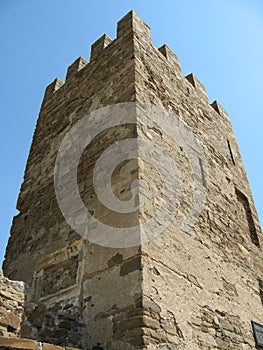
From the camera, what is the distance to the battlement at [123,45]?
6.04 meters

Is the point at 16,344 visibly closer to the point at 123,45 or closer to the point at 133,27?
the point at 123,45

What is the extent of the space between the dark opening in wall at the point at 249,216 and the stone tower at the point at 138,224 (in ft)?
0.11

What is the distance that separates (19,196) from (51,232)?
1.52 meters

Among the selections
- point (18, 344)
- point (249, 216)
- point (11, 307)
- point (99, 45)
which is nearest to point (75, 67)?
point (99, 45)

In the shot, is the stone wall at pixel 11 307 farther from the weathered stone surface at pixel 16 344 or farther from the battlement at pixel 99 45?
the battlement at pixel 99 45

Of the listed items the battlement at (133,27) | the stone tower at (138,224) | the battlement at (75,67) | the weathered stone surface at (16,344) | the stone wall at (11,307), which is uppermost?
the battlement at (75,67)

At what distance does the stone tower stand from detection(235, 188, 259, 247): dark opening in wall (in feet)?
0.11

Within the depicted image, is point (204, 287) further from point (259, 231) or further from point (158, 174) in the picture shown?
point (259, 231)

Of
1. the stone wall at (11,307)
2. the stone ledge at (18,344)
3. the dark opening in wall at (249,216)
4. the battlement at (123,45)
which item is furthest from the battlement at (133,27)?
the stone ledge at (18,344)

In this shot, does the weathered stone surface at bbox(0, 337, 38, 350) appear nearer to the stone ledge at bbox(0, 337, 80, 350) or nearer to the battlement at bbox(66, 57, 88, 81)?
the stone ledge at bbox(0, 337, 80, 350)

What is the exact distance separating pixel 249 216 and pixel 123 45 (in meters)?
3.66

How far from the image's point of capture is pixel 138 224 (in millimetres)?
3590

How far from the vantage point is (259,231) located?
6.45 m

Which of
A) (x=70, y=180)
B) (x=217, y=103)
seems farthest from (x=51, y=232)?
(x=217, y=103)
